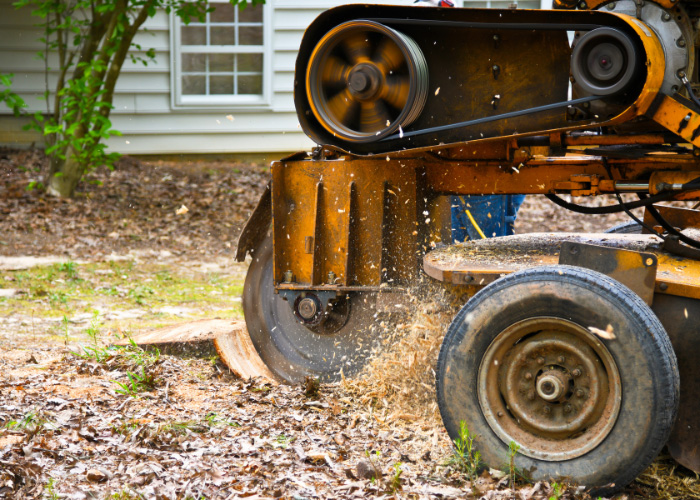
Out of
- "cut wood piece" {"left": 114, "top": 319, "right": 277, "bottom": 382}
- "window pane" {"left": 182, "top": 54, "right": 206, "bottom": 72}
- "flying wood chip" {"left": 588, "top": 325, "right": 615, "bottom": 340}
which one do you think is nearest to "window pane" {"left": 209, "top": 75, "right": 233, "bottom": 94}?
"window pane" {"left": 182, "top": 54, "right": 206, "bottom": 72}

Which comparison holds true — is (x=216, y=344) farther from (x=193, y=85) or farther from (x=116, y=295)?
(x=193, y=85)

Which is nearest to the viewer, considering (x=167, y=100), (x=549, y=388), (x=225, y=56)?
(x=549, y=388)

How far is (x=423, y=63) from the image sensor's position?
380cm

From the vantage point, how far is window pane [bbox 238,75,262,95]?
12.3m

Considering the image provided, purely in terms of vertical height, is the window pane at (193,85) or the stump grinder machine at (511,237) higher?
the window pane at (193,85)

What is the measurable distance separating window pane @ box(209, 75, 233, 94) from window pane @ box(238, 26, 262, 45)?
2.08ft

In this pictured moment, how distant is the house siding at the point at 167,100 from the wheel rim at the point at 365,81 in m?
7.97

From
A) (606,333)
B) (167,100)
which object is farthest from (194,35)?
(606,333)

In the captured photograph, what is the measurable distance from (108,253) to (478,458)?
21.5 ft

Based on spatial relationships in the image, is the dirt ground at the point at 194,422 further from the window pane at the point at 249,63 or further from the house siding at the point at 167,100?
the window pane at the point at 249,63

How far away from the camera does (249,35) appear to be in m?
12.3

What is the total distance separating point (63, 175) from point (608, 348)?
9019 millimetres

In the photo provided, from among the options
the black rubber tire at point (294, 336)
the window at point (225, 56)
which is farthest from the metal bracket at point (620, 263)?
the window at point (225, 56)

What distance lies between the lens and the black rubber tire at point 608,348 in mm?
2996
